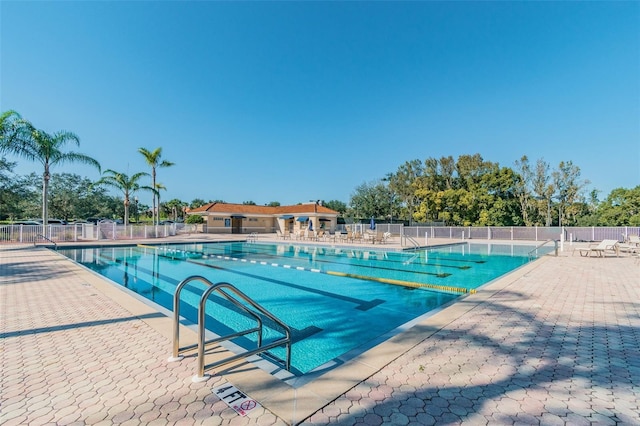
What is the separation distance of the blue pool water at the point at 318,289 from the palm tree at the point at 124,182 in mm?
11818

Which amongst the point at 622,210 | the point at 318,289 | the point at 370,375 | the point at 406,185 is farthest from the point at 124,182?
the point at 622,210

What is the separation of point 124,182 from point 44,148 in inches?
366

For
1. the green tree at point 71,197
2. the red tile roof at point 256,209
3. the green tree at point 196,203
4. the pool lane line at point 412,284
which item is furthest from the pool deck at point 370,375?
the green tree at point 196,203

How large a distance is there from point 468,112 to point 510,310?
24.2 metres

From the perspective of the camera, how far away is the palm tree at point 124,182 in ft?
80.8

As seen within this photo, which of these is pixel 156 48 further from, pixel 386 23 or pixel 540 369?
pixel 540 369

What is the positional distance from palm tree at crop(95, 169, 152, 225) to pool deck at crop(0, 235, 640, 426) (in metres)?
23.5

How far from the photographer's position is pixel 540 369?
290 centimetres

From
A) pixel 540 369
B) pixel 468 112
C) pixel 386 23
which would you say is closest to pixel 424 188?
pixel 468 112

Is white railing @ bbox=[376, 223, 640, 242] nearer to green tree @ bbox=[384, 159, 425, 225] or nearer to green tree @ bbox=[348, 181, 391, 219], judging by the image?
green tree @ bbox=[384, 159, 425, 225]

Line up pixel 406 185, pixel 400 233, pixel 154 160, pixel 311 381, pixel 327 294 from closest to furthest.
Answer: pixel 311 381, pixel 327 294, pixel 400 233, pixel 154 160, pixel 406 185

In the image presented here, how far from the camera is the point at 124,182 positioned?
25.2 metres

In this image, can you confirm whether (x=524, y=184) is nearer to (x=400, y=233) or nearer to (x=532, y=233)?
(x=532, y=233)

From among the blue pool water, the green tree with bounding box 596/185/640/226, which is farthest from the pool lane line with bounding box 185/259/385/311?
the green tree with bounding box 596/185/640/226
